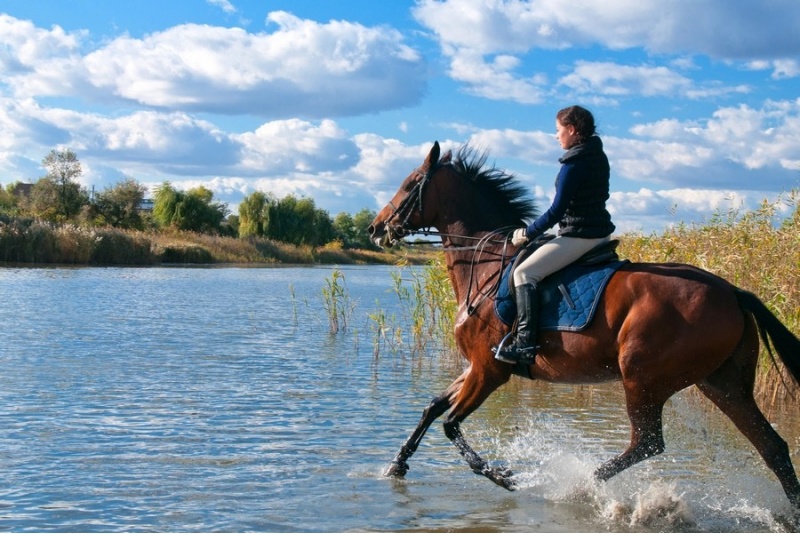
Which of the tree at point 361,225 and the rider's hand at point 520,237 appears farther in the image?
the tree at point 361,225

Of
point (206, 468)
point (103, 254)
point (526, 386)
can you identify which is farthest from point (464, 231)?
point (103, 254)

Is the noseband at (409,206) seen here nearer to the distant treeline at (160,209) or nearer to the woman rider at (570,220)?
the woman rider at (570,220)

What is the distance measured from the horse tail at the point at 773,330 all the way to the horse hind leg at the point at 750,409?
3.5 inches

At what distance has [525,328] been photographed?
21.2ft

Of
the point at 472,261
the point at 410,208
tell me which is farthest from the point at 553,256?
the point at 410,208

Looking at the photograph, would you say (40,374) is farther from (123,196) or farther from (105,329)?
(123,196)

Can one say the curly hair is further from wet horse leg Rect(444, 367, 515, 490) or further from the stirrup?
wet horse leg Rect(444, 367, 515, 490)

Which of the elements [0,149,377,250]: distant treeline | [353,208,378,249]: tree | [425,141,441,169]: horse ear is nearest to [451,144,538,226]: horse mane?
[425,141,441,169]: horse ear

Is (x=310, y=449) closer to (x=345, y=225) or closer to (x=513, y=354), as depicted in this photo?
(x=513, y=354)

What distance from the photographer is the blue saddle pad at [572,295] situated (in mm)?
6242

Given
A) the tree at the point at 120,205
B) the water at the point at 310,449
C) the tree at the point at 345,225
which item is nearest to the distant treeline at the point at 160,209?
the tree at the point at 120,205

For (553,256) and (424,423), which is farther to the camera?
(424,423)

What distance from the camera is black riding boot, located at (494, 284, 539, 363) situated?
643 cm

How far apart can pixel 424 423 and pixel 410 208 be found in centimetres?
189
